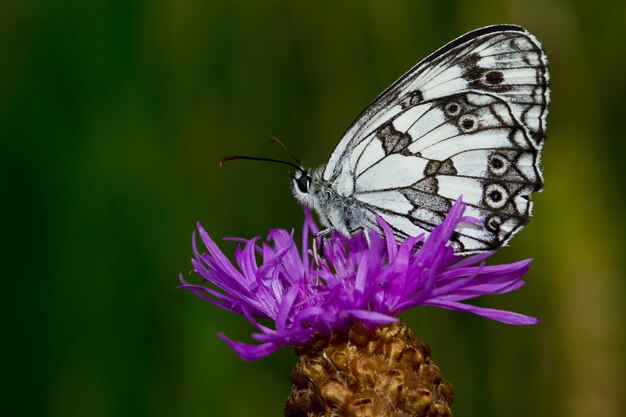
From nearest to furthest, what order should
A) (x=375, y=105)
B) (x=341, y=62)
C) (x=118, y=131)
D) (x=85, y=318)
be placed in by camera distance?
(x=375, y=105) < (x=85, y=318) < (x=118, y=131) < (x=341, y=62)

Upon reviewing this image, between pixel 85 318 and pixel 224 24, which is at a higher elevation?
pixel 224 24

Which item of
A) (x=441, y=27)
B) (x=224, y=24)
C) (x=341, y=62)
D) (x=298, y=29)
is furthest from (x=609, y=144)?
(x=224, y=24)

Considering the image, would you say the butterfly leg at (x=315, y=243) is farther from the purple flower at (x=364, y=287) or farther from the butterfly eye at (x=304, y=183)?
the butterfly eye at (x=304, y=183)

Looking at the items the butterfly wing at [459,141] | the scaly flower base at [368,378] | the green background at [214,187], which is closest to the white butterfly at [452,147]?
the butterfly wing at [459,141]

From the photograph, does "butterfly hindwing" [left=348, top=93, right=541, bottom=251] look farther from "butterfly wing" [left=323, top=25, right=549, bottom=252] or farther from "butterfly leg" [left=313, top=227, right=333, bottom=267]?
"butterfly leg" [left=313, top=227, right=333, bottom=267]

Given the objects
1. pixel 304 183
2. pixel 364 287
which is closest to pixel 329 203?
pixel 304 183

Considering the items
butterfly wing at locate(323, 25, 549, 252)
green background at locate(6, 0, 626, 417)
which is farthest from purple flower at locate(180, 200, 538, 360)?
green background at locate(6, 0, 626, 417)

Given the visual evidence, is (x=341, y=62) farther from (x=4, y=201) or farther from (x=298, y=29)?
(x=4, y=201)

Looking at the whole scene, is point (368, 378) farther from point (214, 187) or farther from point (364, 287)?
point (214, 187)
